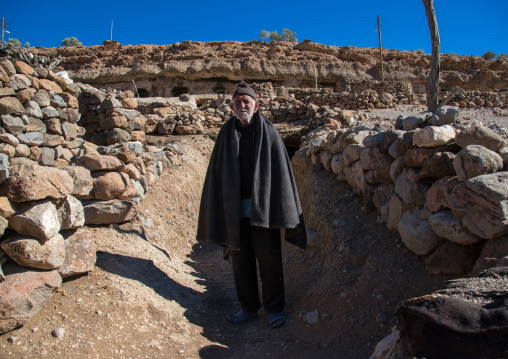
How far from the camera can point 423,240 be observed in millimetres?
2469

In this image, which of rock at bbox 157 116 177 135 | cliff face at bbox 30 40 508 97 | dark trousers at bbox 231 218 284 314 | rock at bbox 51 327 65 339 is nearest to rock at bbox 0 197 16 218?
rock at bbox 51 327 65 339

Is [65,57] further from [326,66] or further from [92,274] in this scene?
[92,274]

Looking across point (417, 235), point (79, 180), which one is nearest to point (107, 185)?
point (79, 180)

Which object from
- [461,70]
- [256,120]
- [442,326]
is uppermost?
[461,70]

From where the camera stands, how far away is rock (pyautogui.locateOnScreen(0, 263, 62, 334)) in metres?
2.13

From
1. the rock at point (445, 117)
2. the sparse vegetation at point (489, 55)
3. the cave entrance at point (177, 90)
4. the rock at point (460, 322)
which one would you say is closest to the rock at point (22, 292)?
the rock at point (460, 322)

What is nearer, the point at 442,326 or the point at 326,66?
the point at 442,326

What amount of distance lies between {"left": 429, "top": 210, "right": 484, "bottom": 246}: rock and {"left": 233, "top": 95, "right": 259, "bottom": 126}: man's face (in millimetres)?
1486

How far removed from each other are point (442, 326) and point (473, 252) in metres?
1.09

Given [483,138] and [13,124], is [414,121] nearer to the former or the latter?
[483,138]

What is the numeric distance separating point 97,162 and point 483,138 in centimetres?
341

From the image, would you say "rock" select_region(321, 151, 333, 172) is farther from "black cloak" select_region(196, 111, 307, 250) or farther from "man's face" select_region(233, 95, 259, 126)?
"man's face" select_region(233, 95, 259, 126)

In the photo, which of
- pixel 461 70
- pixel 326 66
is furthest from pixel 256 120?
pixel 461 70

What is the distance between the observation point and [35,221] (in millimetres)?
2279
